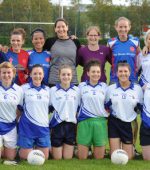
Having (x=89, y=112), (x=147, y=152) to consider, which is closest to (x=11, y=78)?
(x=89, y=112)

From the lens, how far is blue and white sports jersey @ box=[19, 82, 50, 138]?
594cm

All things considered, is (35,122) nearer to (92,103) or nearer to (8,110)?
(8,110)

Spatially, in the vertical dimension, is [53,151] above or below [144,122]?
below

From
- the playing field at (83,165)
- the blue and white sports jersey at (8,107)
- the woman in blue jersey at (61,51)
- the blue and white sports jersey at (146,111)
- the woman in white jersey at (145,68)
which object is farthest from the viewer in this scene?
the woman in blue jersey at (61,51)

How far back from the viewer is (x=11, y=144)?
233 inches

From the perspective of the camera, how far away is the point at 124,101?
19.8 feet

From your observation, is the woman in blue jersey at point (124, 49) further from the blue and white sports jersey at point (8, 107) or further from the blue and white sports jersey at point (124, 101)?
the blue and white sports jersey at point (8, 107)

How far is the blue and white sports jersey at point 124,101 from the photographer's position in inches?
238

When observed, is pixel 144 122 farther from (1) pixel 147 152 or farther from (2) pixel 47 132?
(2) pixel 47 132

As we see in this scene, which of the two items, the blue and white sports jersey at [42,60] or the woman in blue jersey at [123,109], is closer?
the woman in blue jersey at [123,109]

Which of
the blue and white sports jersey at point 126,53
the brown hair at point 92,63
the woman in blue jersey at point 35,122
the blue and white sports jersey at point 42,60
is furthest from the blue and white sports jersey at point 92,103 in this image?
the blue and white sports jersey at point 42,60

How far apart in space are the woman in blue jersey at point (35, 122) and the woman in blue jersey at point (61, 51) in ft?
2.17

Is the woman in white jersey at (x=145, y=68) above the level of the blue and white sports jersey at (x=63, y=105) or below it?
above

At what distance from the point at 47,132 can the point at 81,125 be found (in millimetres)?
512
